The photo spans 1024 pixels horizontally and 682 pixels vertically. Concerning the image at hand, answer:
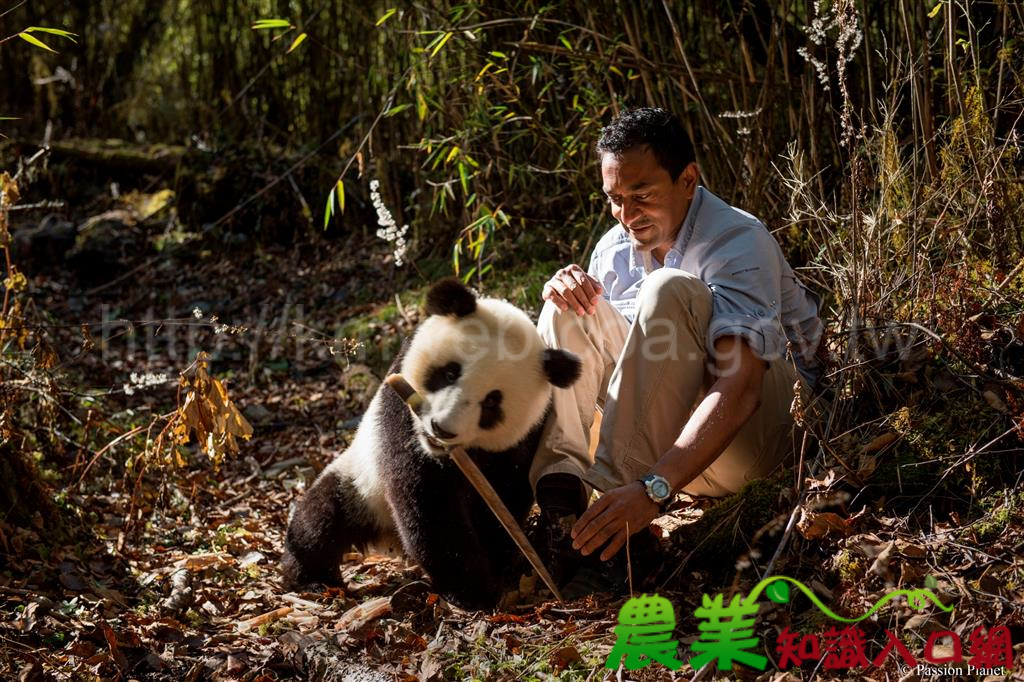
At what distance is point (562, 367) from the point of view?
2.86 m

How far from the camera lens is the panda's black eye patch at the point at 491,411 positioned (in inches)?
113

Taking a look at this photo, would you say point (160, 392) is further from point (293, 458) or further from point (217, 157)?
point (217, 157)

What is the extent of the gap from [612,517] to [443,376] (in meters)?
0.73

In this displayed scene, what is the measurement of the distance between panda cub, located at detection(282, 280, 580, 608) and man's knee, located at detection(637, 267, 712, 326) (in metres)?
0.32

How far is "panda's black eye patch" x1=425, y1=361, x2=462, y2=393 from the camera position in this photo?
2.88 meters

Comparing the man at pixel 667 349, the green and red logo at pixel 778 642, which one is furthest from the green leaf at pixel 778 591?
the man at pixel 667 349

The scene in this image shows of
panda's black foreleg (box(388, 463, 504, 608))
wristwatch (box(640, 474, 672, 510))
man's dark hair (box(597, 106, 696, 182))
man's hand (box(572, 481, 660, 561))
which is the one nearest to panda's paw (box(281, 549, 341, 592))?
panda's black foreleg (box(388, 463, 504, 608))

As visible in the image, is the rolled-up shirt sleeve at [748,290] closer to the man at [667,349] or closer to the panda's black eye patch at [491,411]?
the man at [667,349]

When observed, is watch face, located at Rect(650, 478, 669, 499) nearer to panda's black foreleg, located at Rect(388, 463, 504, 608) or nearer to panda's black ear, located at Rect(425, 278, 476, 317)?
panda's black foreleg, located at Rect(388, 463, 504, 608)

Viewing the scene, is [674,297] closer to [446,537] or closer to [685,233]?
[685,233]

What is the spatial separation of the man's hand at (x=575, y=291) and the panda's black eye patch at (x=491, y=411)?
0.38m

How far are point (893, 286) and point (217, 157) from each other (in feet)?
19.8

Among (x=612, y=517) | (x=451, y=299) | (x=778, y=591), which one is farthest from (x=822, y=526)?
(x=451, y=299)

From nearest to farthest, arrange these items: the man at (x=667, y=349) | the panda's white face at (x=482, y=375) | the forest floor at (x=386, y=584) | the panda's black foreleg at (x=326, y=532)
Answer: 1. the forest floor at (x=386, y=584)
2. the man at (x=667, y=349)
3. the panda's white face at (x=482, y=375)
4. the panda's black foreleg at (x=326, y=532)
